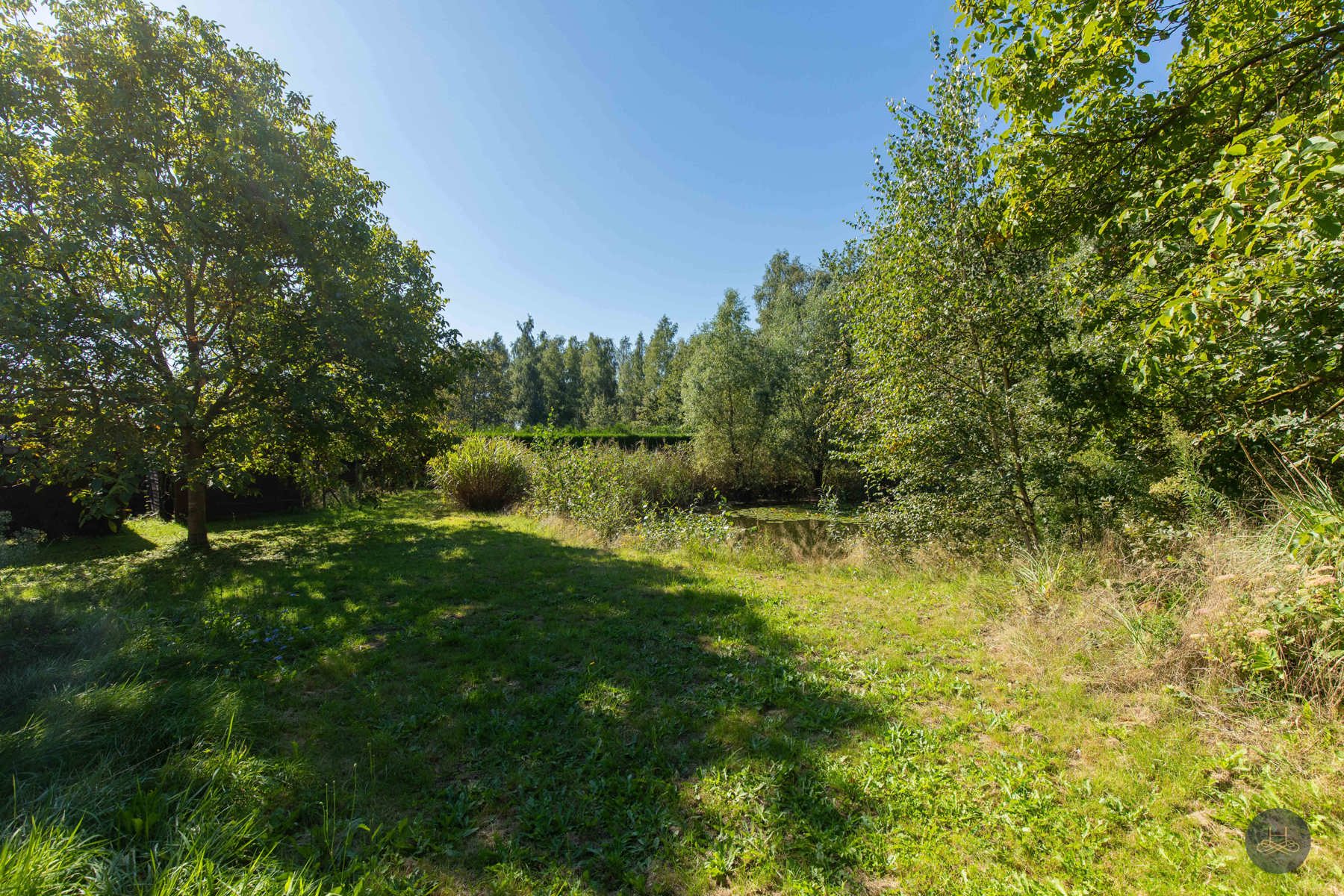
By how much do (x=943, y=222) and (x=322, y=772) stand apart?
26.2 feet

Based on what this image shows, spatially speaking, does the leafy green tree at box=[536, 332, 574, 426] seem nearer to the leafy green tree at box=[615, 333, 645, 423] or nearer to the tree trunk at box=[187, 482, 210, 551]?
the leafy green tree at box=[615, 333, 645, 423]

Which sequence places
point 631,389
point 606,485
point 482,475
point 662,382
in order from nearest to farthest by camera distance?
point 606,485
point 482,475
point 662,382
point 631,389

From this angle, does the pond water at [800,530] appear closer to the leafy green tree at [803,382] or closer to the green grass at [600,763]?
the leafy green tree at [803,382]

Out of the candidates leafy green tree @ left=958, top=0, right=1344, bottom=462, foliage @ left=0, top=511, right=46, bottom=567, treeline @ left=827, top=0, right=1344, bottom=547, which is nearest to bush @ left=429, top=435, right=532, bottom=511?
foliage @ left=0, top=511, right=46, bottom=567

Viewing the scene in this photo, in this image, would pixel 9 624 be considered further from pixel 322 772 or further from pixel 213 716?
pixel 322 772

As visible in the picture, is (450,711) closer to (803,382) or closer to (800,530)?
(800,530)

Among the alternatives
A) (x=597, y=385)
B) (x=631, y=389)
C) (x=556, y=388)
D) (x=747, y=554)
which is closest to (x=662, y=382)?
(x=631, y=389)

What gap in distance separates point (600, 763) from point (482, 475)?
11407mm

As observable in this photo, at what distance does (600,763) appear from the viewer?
8.59 ft

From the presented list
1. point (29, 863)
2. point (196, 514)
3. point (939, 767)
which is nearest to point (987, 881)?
point (939, 767)

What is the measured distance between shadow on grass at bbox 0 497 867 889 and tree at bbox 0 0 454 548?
2.00 m

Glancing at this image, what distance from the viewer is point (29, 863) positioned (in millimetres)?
1515

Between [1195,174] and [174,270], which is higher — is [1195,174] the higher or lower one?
the lower one

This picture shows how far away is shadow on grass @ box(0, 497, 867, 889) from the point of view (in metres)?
2.14
